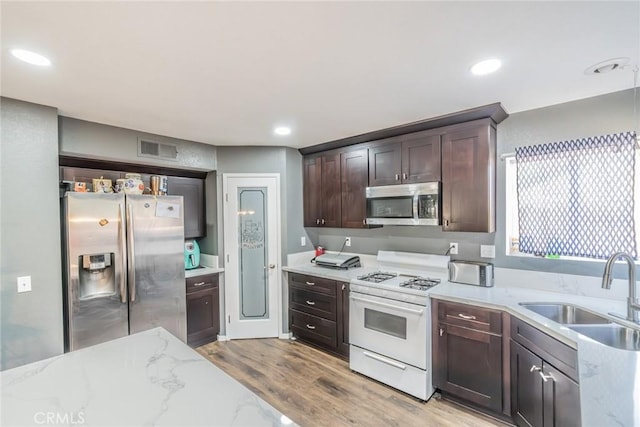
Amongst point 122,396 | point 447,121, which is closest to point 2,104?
point 122,396

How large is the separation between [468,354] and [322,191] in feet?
7.50

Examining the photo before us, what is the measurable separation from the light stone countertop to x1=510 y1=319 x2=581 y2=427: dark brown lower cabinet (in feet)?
0.27

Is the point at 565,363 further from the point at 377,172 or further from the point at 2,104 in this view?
the point at 2,104

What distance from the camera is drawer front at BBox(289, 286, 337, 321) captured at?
3.23 metres

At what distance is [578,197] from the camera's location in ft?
7.39

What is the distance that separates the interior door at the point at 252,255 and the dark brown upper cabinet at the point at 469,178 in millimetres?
2027

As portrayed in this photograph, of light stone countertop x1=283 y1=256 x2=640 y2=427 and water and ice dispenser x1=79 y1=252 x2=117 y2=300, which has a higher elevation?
water and ice dispenser x1=79 y1=252 x2=117 y2=300

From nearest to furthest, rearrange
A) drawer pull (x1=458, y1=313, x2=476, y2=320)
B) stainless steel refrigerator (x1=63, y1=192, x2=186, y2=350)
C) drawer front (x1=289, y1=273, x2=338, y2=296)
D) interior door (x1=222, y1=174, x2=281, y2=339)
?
drawer pull (x1=458, y1=313, x2=476, y2=320), stainless steel refrigerator (x1=63, y1=192, x2=186, y2=350), drawer front (x1=289, y1=273, x2=338, y2=296), interior door (x1=222, y1=174, x2=281, y2=339)

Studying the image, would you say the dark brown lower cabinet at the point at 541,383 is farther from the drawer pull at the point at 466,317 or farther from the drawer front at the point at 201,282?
the drawer front at the point at 201,282

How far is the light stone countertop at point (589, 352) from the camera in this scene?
99 cm

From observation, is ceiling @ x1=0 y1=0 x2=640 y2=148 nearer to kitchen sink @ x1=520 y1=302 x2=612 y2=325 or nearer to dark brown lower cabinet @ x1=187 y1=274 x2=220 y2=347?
kitchen sink @ x1=520 y1=302 x2=612 y2=325

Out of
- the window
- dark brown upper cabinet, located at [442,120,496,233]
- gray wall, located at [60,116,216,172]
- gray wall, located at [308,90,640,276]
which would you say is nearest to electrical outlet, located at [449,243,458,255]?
gray wall, located at [308,90,640,276]

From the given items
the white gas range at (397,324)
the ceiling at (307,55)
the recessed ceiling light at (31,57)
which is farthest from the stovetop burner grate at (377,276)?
the recessed ceiling light at (31,57)

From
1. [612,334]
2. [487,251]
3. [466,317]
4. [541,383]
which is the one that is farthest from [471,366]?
[487,251]
